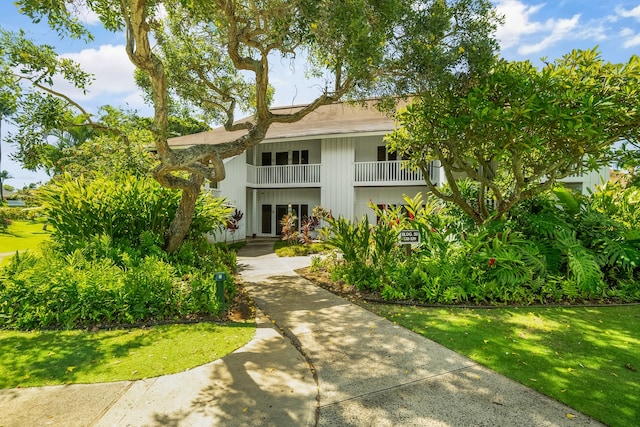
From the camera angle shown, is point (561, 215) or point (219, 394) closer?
point (219, 394)

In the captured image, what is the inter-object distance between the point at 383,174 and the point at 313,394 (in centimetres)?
1444

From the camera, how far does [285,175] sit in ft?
61.4

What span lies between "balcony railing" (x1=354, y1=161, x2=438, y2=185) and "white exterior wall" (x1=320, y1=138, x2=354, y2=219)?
50 cm

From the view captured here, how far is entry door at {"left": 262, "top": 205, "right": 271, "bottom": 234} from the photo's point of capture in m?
19.9

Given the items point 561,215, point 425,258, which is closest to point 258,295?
point 425,258

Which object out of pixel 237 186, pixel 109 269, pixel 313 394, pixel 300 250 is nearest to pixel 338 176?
pixel 237 186

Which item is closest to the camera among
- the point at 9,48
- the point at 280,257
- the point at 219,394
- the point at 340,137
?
the point at 219,394

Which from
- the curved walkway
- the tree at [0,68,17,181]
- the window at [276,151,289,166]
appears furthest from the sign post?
the window at [276,151,289,166]

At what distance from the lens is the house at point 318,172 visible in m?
16.6

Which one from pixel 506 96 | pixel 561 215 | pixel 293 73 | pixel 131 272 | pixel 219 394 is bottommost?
pixel 219 394

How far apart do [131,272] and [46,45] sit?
15.5 ft

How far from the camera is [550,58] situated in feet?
23.4

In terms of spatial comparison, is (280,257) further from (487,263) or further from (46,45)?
(46,45)

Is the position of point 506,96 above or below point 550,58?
below
